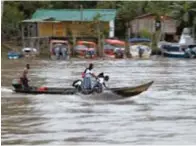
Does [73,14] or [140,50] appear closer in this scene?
[140,50]

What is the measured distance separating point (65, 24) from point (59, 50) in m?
8.26

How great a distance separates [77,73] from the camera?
29234mm

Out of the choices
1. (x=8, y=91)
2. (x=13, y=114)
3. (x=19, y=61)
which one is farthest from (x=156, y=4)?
(x=13, y=114)

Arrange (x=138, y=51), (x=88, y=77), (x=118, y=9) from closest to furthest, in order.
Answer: (x=88, y=77)
(x=138, y=51)
(x=118, y=9)

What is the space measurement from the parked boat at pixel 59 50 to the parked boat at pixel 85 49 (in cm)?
87

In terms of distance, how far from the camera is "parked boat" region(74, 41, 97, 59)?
4247 centimetres

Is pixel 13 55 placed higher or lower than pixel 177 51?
higher

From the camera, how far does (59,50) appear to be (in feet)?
136

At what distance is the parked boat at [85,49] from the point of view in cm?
4247

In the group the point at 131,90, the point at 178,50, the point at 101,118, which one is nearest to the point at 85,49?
the point at 178,50

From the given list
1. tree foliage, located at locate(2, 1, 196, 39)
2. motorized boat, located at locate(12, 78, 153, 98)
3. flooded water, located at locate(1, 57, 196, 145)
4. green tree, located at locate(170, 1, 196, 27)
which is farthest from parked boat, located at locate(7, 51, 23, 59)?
motorized boat, located at locate(12, 78, 153, 98)

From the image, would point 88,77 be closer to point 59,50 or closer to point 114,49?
point 59,50

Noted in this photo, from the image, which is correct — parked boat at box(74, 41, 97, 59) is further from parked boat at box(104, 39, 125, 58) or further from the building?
A: the building

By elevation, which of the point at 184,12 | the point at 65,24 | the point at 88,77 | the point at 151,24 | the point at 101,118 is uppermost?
the point at 184,12
